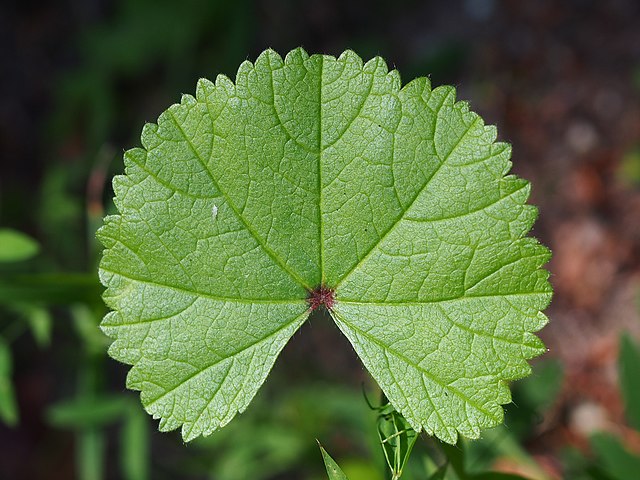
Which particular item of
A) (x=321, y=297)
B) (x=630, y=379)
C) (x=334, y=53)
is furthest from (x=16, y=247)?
(x=334, y=53)

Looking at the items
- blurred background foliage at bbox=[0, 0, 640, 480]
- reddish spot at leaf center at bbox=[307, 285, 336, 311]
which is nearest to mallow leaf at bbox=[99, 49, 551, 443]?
reddish spot at leaf center at bbox=[307, 285, 336, 311]

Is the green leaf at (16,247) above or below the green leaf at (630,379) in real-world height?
above

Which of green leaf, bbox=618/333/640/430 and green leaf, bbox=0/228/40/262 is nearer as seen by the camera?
green leaf, bbox=0/228/40/262

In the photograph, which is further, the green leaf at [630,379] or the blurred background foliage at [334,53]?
the blurred background foliage at [334,53]

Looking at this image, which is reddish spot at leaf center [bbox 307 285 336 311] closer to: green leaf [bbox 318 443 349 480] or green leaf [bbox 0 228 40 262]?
green leaf [bbox 318 443 349 480]

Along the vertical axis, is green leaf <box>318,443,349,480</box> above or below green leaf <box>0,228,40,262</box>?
below

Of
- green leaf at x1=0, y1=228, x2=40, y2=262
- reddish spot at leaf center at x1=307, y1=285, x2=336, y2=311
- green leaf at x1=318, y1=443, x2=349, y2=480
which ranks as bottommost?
green leaf at x1=318, y1=443, x2=349, y2=480

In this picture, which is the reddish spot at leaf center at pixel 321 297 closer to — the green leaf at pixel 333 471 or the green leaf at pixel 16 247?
the green leaf at pixel 333 471

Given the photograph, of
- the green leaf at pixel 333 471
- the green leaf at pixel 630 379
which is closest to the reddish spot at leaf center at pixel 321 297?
the green leaf at pixel 333 471
